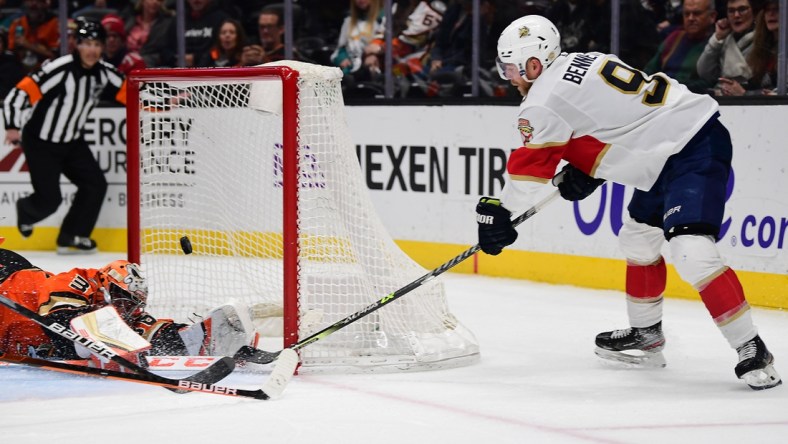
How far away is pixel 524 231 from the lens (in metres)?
5.48

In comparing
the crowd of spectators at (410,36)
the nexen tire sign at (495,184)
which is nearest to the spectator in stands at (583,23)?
the crowd of spectators at (410,36)

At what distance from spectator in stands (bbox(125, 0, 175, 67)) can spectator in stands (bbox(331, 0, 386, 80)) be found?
3.52 feet

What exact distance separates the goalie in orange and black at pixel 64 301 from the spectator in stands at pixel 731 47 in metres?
2.70

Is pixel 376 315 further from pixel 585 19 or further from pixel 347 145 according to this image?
pixel 585 19

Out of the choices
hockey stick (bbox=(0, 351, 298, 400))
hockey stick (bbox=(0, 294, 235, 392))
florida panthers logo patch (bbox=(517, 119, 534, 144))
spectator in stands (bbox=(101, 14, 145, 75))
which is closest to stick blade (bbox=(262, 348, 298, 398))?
hockey stick (bbox=(0, 351, 298, 400))

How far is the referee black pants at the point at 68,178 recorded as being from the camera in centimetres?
634

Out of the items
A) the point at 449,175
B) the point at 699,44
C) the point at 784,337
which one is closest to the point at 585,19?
the point at 699,44

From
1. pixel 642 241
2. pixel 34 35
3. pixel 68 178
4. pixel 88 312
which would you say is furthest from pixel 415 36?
pixel 88 312

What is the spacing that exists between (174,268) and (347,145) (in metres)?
0.82

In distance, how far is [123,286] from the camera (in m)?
3.31

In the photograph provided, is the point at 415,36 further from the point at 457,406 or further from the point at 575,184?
the point at 457,406

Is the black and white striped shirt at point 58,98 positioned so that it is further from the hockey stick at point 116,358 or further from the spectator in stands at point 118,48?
the hockey stick at point 116,358

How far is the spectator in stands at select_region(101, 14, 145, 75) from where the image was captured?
7.06 m

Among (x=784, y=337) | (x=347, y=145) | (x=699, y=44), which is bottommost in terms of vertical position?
(x=784, y=337)
